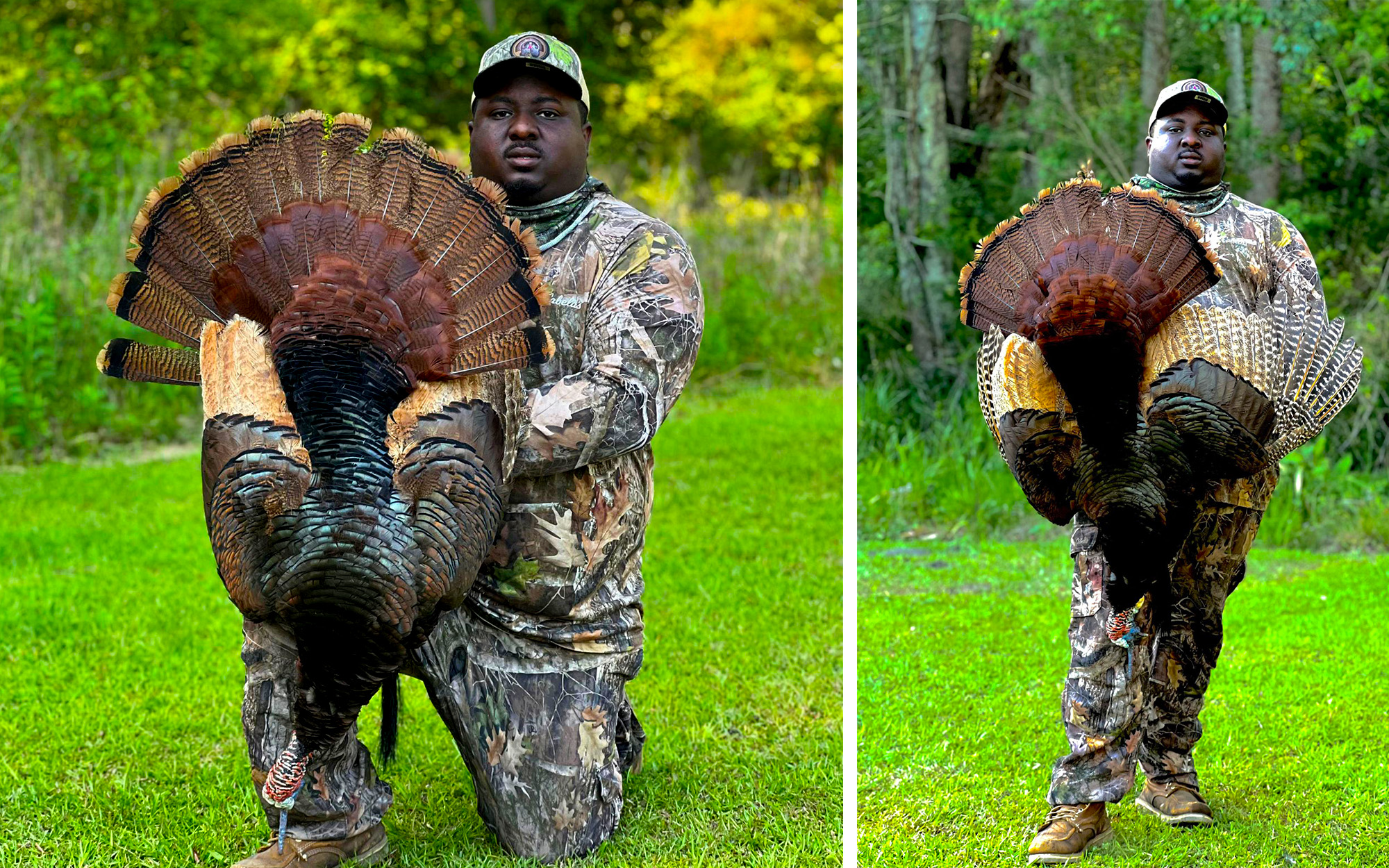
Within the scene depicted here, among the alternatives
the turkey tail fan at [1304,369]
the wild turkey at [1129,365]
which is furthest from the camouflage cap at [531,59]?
the turkey tail fan at [1304,369]

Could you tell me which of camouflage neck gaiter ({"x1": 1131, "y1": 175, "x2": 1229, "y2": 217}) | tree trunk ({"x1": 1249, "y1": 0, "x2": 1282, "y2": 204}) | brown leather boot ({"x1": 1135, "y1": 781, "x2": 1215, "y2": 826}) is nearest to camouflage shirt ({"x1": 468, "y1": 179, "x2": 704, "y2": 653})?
camouflage neck gaiter ({"x1": 1131, "y1": 175, "x2": 1229, "y2": 217})

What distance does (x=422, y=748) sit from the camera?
4762mm

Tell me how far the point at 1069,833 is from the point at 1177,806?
534mm

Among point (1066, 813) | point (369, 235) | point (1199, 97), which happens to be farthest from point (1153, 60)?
point (369, 235)

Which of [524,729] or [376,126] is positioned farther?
[376,126]

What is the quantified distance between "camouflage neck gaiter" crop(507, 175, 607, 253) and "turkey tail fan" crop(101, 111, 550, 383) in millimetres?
639

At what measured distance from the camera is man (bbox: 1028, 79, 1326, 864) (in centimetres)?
397

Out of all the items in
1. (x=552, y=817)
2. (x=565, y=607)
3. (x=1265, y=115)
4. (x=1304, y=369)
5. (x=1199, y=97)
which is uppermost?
(x=1265, y=115)

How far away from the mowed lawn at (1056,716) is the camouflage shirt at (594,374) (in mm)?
1285

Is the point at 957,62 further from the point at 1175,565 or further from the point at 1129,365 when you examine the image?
the point at 1129,365

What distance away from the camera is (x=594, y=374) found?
355 cm

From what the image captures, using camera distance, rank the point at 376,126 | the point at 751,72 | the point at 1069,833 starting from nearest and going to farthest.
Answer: the point at 1069,833 < the point at 376,126 < the point at 751,72

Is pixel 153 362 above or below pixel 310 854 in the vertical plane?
above

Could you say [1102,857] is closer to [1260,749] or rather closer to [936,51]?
[1260,749]
